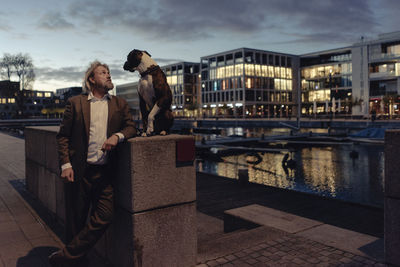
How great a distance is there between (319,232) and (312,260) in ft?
3.14

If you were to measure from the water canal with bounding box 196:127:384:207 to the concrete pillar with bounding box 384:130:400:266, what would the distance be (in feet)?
20.8

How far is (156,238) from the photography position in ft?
10.8

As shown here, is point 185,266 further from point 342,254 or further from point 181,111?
point 181,111

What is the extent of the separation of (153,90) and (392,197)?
9.24 feet

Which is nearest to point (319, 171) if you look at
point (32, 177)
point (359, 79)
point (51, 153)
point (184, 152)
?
point (32, 177)

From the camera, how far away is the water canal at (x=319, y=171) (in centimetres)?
1266

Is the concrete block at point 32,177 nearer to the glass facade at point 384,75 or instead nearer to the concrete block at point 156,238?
the concrete block at point 156,238

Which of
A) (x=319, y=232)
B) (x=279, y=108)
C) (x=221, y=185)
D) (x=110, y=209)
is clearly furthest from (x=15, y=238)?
(x=279, y=108)

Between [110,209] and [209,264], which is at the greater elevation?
[110,209]

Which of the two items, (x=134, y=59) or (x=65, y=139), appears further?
(x=134, y=59)

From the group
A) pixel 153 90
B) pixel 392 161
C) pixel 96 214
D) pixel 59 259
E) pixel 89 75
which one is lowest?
pixel 59 259

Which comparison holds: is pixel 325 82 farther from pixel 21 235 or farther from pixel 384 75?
pixel 21 235

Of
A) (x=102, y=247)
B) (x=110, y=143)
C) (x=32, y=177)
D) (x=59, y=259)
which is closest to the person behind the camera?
(x=110, y=143)

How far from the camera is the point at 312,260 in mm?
3535
